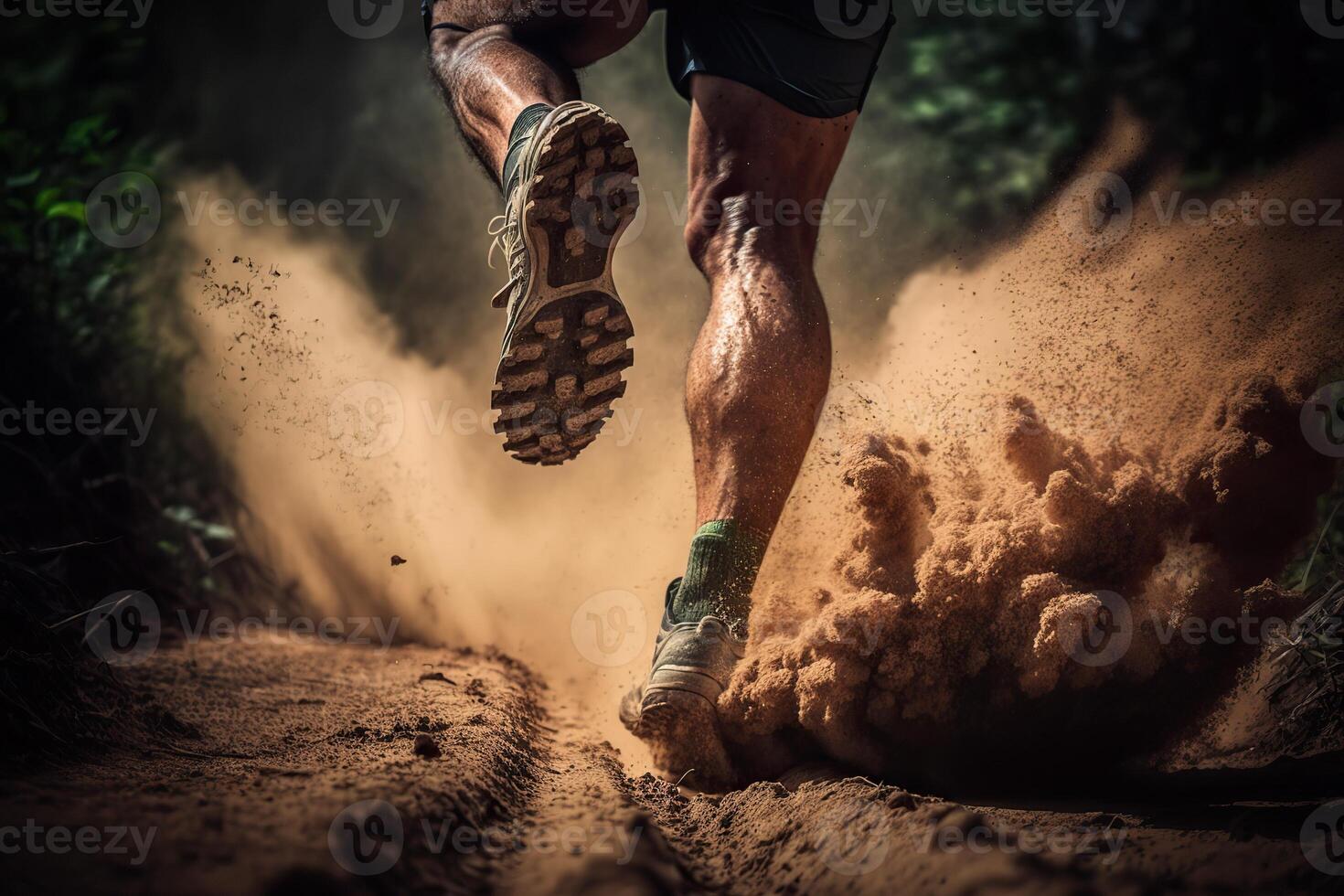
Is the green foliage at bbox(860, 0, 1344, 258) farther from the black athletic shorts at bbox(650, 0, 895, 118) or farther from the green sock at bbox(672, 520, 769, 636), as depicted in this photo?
the green sock at bbox(672, 520, 769, 636)

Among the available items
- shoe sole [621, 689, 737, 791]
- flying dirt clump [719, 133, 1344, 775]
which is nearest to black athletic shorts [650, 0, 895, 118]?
flying dirt clump [719, 133, 1344, 775]

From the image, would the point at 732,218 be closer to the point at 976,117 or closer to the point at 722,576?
the point at 722,576

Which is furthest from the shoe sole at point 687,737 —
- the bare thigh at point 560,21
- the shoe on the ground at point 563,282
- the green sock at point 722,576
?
the bare thigh at point 560,21

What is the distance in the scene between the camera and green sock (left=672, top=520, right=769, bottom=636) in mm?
1657

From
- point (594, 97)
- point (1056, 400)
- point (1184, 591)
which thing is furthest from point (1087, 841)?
point (594, 97)

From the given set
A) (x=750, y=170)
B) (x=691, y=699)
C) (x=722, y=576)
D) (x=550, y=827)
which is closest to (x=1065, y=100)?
(x=750, y=170)

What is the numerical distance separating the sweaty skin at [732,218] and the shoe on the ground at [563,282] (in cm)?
17

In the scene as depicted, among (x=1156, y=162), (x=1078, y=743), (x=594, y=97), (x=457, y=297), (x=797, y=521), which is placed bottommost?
(x=1078, y=743)

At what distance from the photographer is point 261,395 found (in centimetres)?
336

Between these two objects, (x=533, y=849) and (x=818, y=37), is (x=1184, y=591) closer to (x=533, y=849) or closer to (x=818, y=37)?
(x=533, y=849)

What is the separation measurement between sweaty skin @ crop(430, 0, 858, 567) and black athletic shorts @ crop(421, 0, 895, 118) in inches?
1.4

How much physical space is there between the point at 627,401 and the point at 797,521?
4.52ft

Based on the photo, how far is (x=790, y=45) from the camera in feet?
6.45

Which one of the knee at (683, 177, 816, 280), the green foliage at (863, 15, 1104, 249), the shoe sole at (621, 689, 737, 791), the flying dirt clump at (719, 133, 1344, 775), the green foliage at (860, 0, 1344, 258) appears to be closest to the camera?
the flying dirt clump at (719, 133, 1344, 775)
